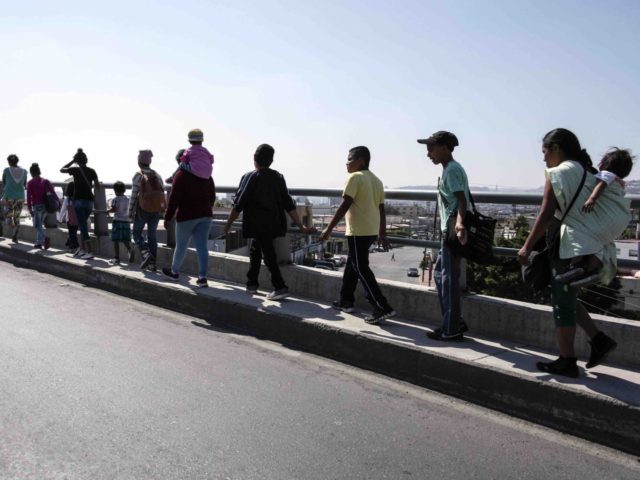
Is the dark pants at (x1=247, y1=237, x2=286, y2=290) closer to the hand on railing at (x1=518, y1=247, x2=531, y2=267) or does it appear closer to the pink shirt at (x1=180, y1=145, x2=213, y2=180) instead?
the pink shirt at (x1=180, y1=145, x2=213, y2=180)

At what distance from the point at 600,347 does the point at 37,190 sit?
413 inches

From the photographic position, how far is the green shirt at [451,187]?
491 cm

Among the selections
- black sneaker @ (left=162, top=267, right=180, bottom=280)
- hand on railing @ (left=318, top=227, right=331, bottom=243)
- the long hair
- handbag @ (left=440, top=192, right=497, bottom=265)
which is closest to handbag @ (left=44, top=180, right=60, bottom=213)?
black sneaker @ (left=162, top=267, right=180, bottom=280)

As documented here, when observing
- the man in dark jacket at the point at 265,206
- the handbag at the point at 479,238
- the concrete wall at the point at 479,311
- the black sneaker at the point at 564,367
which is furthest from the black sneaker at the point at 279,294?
the black sneaker at the point at 564,367

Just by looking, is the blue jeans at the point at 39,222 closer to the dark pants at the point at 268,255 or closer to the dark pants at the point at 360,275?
the dark pants at the point at 268,255

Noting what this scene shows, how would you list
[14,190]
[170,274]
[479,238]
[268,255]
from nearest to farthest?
[479,238] < [268,255] < [170,274] < [14,190]

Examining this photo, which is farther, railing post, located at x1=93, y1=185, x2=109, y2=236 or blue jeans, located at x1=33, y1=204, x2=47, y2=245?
blue jeans, located at x1=33, y1=204, x2=47, y2=245

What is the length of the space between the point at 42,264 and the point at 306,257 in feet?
17.7

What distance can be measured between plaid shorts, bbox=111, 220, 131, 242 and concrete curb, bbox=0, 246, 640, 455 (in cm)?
205

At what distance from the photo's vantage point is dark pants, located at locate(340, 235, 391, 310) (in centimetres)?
573

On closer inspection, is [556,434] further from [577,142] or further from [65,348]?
[65,348]

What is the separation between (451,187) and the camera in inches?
194

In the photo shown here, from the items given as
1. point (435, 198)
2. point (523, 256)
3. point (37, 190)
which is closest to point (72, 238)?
point (37, 190)

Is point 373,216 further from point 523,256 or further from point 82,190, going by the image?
point 82,190
